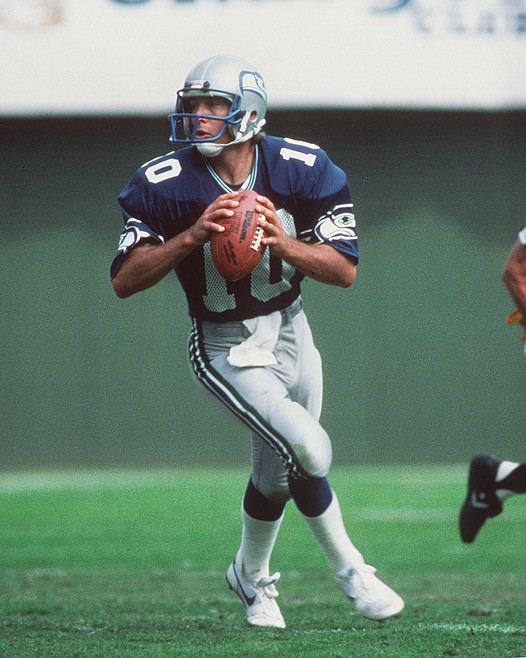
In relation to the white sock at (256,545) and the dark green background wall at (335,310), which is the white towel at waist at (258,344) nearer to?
the white sock at (256,545)

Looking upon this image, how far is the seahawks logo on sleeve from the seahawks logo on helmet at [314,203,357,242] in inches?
21.5

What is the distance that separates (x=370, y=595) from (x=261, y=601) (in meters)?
0.48

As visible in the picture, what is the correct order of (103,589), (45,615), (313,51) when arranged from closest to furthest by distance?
(45,615)
(103,589)
(313,51)

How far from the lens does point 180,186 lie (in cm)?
442

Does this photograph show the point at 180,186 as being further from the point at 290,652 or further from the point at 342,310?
the point at 342,310

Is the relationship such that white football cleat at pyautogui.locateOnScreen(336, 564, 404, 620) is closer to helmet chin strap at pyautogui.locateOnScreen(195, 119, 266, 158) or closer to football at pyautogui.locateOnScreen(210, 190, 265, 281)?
football at pyautogui.locateOnScreen(210, 190, 265, 281)

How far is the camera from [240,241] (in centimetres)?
420

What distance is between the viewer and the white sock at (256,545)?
4652mm

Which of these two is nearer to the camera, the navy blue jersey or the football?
the football

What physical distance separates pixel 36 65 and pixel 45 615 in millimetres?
7206

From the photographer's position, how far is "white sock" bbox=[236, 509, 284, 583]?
4.65 metres

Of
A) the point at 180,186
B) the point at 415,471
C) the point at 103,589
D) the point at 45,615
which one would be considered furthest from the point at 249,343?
the point at 415,471

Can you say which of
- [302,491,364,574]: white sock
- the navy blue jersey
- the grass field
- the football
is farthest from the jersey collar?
the grass field

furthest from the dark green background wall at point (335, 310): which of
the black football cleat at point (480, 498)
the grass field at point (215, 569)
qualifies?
the black football cleat at point (480, 498)
